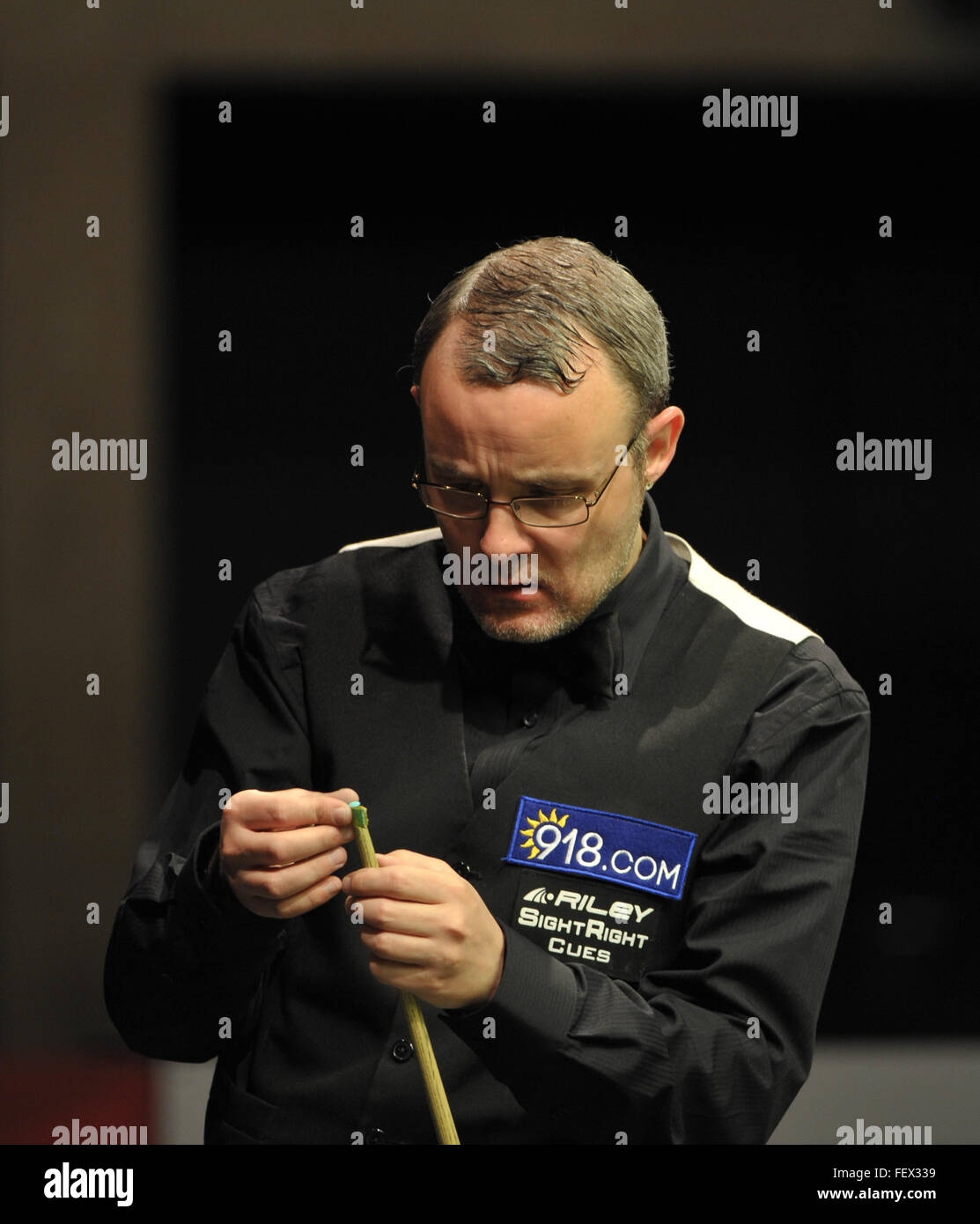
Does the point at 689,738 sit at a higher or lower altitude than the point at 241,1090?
higher

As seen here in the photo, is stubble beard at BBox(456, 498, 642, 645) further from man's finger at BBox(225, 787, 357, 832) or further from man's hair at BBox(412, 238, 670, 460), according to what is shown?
man's finger at BBox(225, 787, 357, 832)

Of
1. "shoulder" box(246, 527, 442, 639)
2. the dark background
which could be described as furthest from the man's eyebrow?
the dark background

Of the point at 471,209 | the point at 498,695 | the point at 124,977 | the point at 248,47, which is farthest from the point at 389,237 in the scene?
the point at 124,977

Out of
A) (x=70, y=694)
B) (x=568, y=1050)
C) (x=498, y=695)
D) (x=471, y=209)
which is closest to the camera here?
(x=568, y=1050)

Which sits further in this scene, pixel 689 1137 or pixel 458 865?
pixel 458 865

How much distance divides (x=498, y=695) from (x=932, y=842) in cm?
177

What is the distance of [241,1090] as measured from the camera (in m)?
1.94

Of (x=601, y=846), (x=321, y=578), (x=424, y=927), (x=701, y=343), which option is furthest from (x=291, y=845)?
(x=701, y=343)

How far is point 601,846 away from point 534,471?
43 centimetres

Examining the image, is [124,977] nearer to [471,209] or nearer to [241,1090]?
[241,1090]

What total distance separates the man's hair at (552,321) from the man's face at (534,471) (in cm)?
2

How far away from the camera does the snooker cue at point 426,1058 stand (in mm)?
1651

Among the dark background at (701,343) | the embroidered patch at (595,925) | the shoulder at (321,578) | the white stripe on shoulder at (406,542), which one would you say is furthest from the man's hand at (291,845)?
the dark background at (701,343)

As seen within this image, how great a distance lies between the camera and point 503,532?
181cm
